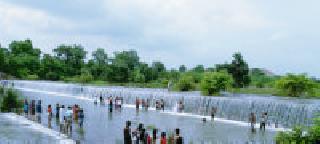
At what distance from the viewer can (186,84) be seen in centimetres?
10269

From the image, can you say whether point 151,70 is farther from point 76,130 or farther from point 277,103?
point 76,130

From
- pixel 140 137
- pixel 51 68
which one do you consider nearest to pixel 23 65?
pixel 51 68

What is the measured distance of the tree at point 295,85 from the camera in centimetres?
8456

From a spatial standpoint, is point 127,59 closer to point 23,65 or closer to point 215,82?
point 23,65

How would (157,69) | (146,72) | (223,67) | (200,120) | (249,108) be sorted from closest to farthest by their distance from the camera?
1. (200,120)
2. (249,108)
3. (223,67)
4. (146,72)
5. (157,69)

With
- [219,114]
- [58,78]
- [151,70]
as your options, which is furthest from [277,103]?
[58,78]

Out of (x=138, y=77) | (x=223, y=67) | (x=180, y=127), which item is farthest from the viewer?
(x=138, y=77)

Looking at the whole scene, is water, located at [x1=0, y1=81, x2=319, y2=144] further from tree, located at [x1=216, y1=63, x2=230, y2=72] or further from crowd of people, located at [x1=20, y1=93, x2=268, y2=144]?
tree, located at [x1=216, y1=63, x2=230, y2=72]

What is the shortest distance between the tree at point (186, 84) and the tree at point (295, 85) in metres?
19.7

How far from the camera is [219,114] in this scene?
54969 mm

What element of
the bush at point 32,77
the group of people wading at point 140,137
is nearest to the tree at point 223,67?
the bush at point 32,77

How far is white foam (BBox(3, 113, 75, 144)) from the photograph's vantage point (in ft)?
103

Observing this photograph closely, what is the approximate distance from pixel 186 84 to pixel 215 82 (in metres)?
17.7

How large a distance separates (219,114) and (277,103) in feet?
20.9
